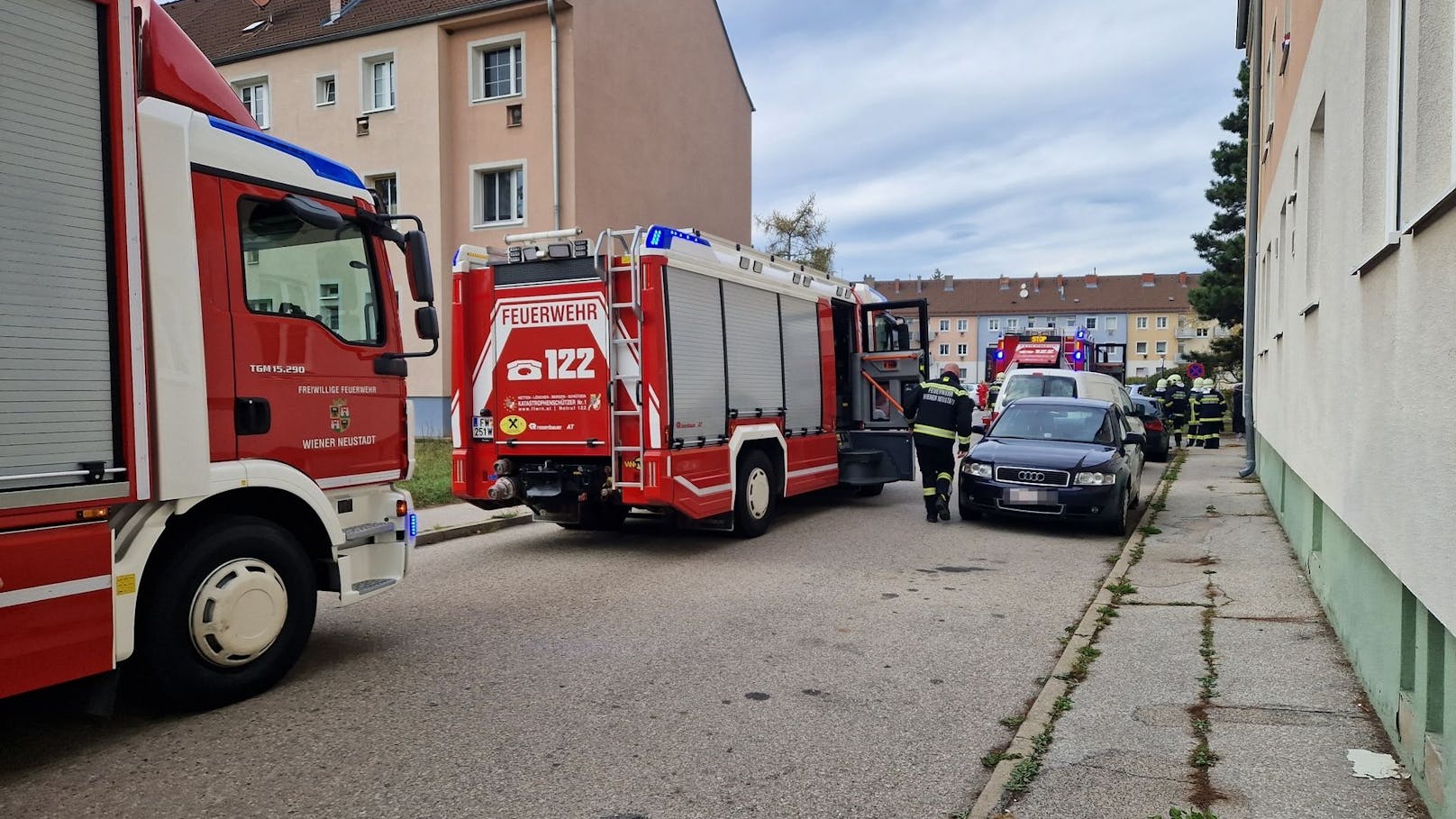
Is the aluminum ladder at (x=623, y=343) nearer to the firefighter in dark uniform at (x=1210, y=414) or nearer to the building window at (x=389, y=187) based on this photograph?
the building window at (x=389, y=187)

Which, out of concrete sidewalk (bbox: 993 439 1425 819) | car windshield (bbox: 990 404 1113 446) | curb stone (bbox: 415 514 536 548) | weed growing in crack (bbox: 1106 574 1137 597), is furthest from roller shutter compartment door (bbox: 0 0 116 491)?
car windshield (bbox: 990 404 1113 446)

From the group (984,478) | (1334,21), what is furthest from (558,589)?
(1334,21)

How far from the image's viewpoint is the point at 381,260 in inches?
218

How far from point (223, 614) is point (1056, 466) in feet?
25.3

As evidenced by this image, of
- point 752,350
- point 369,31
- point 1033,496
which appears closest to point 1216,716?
point 1033,496

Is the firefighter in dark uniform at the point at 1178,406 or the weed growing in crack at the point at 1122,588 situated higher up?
the firefighter in dark uniform at the point at 1178,406

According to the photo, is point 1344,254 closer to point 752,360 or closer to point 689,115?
point 752,360

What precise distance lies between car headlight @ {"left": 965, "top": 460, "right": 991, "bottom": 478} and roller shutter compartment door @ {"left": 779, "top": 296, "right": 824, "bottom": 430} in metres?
1.85

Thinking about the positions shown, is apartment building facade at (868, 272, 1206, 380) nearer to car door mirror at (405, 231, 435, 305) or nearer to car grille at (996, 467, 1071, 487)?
car grille at (996, 467, 1071, 487)

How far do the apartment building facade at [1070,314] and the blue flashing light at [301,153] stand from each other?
8363cm

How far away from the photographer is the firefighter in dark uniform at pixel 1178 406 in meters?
22.1

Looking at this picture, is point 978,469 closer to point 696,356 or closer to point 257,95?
point 696,356

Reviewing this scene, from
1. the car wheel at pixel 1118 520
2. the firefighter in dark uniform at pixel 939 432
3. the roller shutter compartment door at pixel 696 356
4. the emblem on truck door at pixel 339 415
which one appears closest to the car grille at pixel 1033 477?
the car wheel at pixel 1118 520

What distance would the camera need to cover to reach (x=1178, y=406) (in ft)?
72.8
